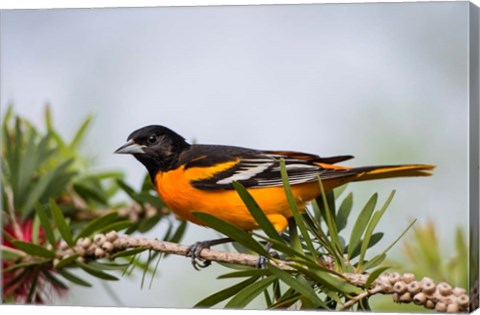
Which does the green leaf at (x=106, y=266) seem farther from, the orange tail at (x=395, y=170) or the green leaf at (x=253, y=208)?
the orange tail at (x=395, y=170)

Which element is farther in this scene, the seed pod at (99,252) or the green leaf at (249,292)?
the seed pod at (99,252)

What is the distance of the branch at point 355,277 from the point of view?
1.61 m

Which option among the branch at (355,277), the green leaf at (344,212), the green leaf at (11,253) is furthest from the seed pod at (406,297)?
the green leaf at (11,253)

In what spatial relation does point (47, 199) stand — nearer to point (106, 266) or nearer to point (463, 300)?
point (106, 266)

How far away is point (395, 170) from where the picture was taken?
6.91 ft

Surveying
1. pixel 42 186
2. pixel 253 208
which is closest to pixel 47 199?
pixel 42 186

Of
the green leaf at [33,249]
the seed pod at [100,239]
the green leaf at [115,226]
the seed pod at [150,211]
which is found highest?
the seed pod at [150,211]

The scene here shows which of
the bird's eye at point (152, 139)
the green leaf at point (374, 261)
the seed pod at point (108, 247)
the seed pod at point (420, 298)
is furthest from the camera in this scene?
the bird's eye at point (152, 139)

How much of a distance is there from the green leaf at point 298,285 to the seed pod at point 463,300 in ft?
0.92

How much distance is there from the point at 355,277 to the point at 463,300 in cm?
26

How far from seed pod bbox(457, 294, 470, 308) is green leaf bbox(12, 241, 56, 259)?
91 cm

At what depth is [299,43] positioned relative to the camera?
2.26m

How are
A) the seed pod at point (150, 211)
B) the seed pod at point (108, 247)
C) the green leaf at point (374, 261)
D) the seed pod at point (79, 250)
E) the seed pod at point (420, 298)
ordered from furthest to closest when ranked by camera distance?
1. the seed pod at point (150, 211)
2. the seed pod at point (79, 250)
3. the seed pod at point (108, 247)
4. the green leaf at point (374, 261)
5. the seed pod at point (420, 298)

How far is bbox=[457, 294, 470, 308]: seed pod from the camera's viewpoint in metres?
1.80
